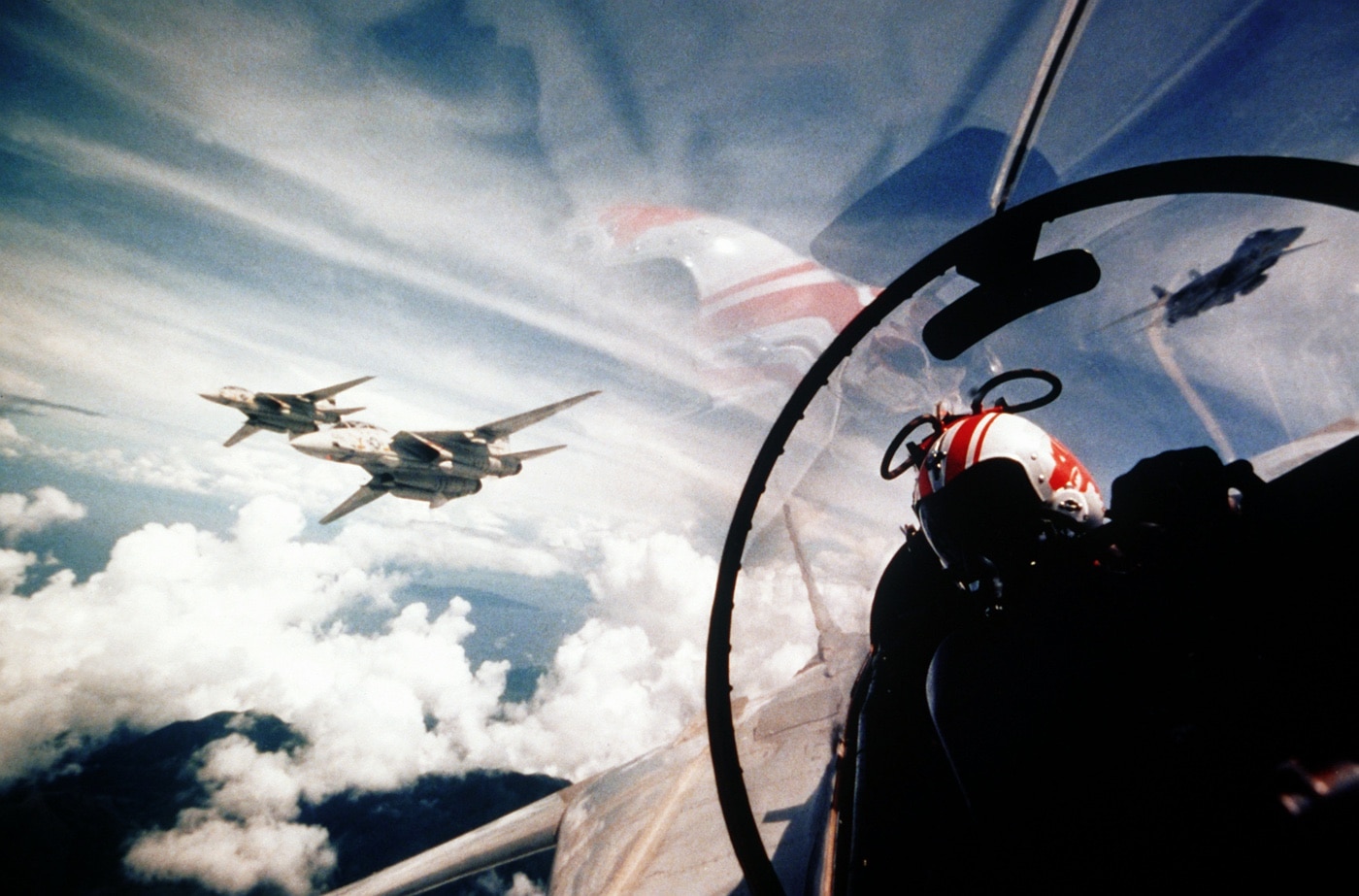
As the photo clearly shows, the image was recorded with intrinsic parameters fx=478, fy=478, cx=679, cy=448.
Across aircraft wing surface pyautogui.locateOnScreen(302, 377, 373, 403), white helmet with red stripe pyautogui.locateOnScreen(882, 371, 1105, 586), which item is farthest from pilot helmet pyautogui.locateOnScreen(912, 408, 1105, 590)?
aircraft wing surface pyautogui.locateOnScreen(302, 377, 373, 403)

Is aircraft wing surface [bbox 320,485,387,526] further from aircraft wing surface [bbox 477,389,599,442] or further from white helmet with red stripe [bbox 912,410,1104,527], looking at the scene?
white helmet with red stripe [bbox 912,410,1104,527]

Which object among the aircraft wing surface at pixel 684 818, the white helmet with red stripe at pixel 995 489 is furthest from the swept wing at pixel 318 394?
the white helmet with red stripe at pixel 995 489

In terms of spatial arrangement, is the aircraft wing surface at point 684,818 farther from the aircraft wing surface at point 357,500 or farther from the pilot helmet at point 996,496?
the aircraft wing surface at point 357,500

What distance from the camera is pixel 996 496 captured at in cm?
143

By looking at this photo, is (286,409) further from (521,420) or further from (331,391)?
(521,420)

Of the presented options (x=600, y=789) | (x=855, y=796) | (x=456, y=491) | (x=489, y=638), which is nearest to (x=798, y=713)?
(x=600, y=789)

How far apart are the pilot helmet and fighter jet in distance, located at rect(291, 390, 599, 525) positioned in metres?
16.0

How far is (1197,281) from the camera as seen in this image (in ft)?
12.9

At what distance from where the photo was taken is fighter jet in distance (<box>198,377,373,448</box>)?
17.6 meters

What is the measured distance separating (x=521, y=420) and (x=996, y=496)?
61.7 feet

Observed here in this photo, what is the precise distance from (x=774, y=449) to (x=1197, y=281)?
5194 mm

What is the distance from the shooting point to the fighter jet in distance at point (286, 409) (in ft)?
57.7

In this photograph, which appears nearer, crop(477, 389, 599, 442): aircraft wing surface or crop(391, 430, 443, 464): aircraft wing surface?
crop(477, 389, 599, 442): aircraft wing surface

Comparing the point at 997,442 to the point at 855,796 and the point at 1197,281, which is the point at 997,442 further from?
the point at 1197,281
